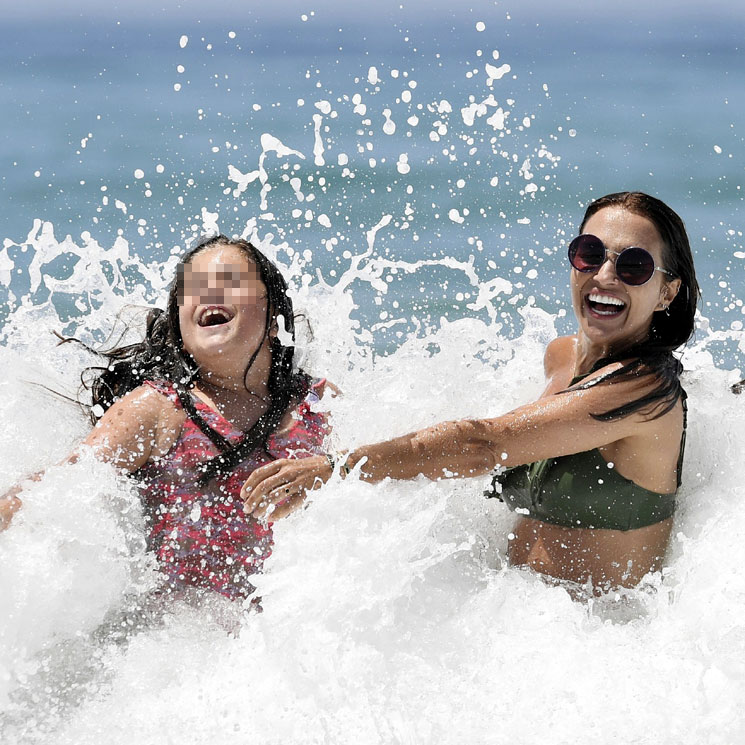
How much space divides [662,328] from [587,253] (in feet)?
0.95

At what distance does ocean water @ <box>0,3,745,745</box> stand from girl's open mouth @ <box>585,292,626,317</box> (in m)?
0.60

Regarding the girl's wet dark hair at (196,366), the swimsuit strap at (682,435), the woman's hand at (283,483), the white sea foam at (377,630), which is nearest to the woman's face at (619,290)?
the swimsuit strap at (682,435)

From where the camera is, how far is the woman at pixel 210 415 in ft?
9.75

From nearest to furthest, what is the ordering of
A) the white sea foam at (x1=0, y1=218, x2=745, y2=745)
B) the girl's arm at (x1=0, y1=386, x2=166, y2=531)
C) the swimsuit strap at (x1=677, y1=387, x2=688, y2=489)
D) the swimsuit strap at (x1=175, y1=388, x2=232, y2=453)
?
the white sea foam at (x1=0, y1=218, x2=745, y2=745), the swimsuit strap at (x1=677, y1=387, x2=688, y2=489), the girl's arm at (x1=0, y1=386, x2=166, y2=531), the swimsuit strap at (x1=175, y1=388, x2=232, y2=453)

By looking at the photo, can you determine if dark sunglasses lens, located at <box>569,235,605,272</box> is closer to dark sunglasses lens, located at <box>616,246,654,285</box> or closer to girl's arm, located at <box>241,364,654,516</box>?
dark sunglasses lens, located at <box>616,246,654,285</box>

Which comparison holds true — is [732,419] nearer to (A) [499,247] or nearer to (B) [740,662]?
(B) [740,662]

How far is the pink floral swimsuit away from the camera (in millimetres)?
2971

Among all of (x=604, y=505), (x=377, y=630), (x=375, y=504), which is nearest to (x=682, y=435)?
(x=604, y=505)

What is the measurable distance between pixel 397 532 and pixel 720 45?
30.1 ft

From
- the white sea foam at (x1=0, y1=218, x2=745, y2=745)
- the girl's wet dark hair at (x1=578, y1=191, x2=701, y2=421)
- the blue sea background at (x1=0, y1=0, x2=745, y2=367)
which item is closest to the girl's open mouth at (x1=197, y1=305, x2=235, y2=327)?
the white sea foam at (x1=0, y1=218, x2=745, y2=745)

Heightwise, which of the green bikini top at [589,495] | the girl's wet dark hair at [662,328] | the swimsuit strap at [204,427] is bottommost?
the green bikini top at [589,495]

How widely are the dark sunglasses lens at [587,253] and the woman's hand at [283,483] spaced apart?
2.61 feet

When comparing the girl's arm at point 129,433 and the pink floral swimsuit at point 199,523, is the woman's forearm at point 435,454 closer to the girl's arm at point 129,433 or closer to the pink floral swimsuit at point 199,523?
the pink floral swimsuit at point 199,523

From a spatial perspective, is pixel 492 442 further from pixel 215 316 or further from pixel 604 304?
pixel 215 316
